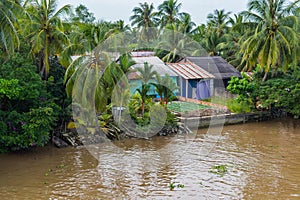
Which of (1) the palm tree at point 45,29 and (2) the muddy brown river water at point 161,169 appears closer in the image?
(2) the muddy brown river water at point 161,169

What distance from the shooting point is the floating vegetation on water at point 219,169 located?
1121 centimetres

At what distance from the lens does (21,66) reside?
12.6 meters

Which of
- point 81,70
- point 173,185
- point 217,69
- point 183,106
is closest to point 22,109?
point 81,70

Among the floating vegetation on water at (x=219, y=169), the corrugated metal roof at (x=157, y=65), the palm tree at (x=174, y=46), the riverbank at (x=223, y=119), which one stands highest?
the palm tree at (x=174, y=46)

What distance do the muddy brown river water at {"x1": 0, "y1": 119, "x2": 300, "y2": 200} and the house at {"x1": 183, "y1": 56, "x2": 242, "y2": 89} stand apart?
7150 mm

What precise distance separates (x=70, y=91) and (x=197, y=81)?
34.3 ft

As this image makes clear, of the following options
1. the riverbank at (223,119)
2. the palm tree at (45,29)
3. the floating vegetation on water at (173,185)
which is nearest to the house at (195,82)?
the riverbank at (223,119)

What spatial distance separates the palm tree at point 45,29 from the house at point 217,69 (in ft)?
36.0

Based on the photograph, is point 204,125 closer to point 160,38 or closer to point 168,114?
point 168,114

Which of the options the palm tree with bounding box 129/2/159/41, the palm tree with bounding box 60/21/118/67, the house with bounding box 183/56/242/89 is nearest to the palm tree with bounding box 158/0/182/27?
the palm tree with bounding box 129/2/159/41

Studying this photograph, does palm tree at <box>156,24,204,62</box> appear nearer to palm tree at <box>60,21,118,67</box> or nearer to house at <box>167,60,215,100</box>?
house at <box>167,60,215,100</box>

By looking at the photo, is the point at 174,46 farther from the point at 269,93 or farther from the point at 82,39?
the point at 82,39

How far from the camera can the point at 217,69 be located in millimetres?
23188

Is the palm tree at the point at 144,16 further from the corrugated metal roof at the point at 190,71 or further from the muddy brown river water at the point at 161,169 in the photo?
the muddy brown river water at the point at 161,169
